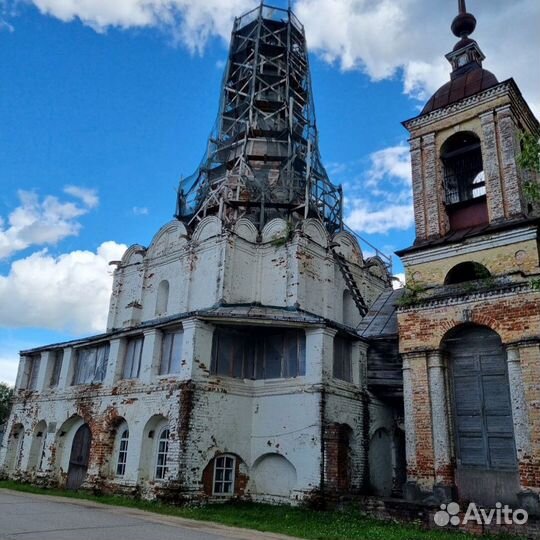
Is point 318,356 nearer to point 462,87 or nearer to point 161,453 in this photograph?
point 161,453

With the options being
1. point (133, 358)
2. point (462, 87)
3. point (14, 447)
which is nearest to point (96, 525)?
point (133, 358)

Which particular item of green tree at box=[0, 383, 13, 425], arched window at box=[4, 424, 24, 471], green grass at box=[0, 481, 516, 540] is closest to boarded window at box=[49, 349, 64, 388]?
arched window at box=[4, 424, 24, 471]

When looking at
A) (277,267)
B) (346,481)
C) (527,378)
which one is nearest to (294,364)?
(346,481)

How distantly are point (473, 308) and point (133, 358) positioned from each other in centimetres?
1051

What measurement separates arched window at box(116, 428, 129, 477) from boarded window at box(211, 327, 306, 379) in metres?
3.72

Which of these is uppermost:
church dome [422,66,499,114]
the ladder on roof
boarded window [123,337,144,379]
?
church dome [422,66,499,114]

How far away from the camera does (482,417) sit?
40.0ft

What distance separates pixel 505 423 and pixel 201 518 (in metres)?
7.29

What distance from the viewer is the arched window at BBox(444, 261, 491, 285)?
13273mm

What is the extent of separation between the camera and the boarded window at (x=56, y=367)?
19.9m

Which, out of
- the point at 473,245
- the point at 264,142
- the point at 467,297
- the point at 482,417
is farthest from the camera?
the point at 264,142

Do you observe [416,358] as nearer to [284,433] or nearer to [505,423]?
[505,423]

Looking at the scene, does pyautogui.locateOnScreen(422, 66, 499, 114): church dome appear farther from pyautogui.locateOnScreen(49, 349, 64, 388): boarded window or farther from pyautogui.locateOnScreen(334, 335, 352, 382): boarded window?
pyautogui.locateOnScreen(49, 349, 64, 388): boarded window

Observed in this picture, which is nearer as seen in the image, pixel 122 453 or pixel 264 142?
pixel 122 453
